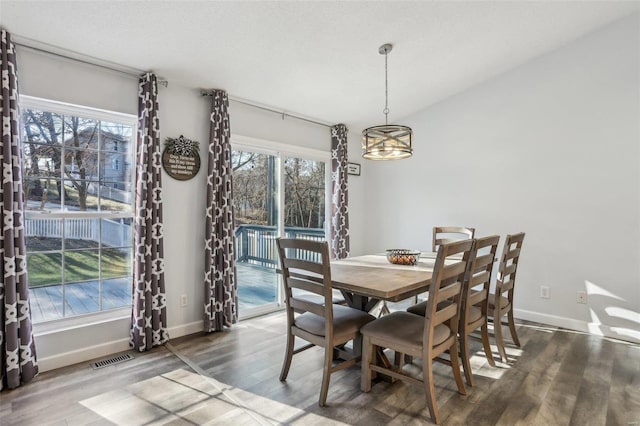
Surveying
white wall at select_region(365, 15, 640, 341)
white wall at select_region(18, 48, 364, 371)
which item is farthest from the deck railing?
white wall at select_region(365, 15, 640, 341)

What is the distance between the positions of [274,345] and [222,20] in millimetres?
2699

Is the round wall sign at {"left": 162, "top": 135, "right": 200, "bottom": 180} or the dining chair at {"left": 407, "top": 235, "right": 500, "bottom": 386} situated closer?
the dining chair at {"left": 407, "top": 235, "right": 500, "bottom": 386}

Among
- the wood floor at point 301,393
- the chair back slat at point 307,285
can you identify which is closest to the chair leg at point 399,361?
the wood floor at point 301,393

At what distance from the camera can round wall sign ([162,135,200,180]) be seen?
3121 millimetres

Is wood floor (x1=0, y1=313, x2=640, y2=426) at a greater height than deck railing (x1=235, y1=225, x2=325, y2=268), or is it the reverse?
deck railing (x1=235, y1=225, x2=325, y2=268)

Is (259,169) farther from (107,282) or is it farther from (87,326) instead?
(87,326)

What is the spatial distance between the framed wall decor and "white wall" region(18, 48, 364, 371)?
3.97 feet

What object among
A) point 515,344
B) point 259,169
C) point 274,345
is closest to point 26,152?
point 259,169

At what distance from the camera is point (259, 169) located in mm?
3939

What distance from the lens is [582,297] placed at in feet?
11.2

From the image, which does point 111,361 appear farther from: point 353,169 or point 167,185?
point 353,169

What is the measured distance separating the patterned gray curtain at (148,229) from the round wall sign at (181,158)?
6.0 inches

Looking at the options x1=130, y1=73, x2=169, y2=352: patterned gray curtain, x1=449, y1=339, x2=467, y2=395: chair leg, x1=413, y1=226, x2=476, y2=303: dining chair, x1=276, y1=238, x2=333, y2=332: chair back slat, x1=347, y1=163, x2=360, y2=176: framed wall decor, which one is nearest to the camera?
x1=276, y1=238, x2=333, y2=332: chair back slat

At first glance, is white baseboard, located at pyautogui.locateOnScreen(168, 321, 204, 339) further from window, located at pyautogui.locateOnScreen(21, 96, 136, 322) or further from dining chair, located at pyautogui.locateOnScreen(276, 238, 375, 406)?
dining chair, located at pyautogui.locateOnScreen(276, 238, 375, 406)
